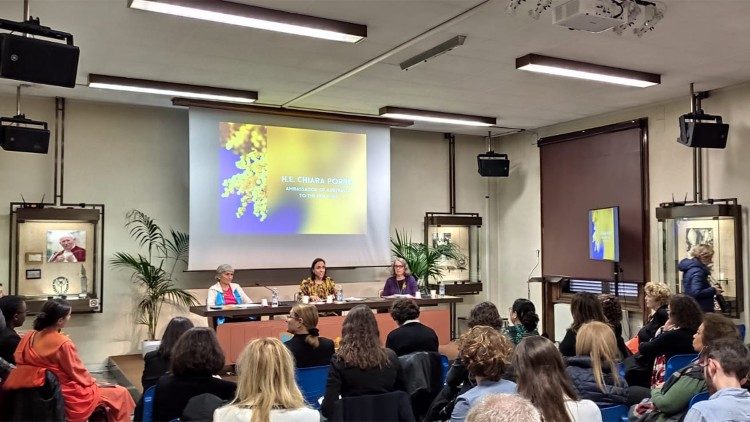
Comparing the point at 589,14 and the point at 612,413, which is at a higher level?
the point at 589,14

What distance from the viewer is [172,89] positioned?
709 cm

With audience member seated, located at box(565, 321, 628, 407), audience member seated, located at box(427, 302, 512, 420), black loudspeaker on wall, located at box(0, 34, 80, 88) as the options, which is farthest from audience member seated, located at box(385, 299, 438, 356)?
black loudspeaker on wall, located at box(0, 34, 80, 88)

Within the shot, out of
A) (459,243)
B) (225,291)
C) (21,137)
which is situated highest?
(21,137)

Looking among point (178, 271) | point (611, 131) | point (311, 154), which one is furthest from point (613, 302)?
point (178, 271)

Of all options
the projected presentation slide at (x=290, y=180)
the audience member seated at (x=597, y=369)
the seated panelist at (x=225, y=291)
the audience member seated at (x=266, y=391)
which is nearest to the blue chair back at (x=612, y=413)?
the audience member seated at (x=597, y=369)

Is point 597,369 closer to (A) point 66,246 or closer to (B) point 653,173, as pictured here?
(B) point 653,173

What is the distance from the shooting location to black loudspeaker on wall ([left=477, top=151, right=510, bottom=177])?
981 cm

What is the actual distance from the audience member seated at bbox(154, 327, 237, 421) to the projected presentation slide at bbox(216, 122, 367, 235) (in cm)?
523

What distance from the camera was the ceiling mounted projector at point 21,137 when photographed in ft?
21.8

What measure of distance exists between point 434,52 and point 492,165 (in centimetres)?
425

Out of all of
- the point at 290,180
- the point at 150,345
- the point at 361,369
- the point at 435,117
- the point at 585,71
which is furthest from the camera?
the point at 435,117

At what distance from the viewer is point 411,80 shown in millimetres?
7047

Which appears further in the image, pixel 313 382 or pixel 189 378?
pixel 313 382

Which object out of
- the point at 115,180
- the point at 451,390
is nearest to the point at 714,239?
the point at 451,390
